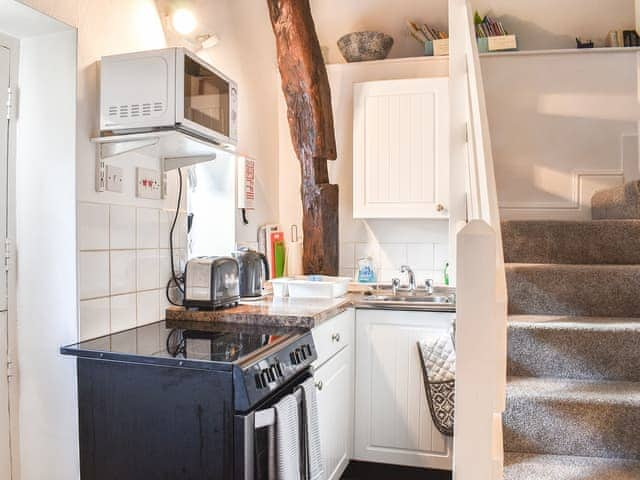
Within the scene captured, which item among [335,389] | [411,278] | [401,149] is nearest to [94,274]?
[335,389]

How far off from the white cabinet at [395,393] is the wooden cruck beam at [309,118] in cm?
65

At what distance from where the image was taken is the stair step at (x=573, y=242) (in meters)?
2.27

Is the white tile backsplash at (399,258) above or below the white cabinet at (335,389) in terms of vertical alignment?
above

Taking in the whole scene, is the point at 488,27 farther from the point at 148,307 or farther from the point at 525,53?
the point at 148,307

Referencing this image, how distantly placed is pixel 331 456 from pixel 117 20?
1.97 metres

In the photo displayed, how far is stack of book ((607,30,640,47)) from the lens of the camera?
3189mm

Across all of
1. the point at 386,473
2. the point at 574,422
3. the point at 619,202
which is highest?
the point at 619,202

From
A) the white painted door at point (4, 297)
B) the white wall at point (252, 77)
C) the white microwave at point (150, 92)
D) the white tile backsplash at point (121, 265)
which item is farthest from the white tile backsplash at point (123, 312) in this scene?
the white wall at point (252, 77)

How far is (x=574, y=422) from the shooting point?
1.59 meters

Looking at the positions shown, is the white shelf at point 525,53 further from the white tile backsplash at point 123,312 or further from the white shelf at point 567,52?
the white tile backsplash at point 123,312

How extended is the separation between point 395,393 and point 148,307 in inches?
50.3

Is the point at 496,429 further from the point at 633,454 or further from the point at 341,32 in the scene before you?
the point at 341,32

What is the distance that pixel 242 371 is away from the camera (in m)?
1.48

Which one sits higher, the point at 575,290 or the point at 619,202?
the point at 619,202
